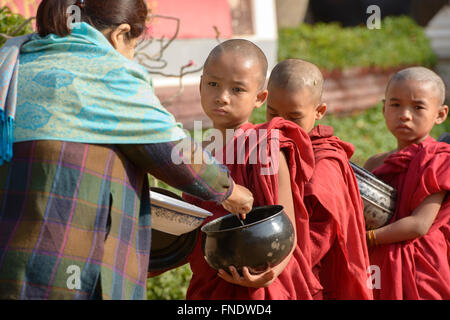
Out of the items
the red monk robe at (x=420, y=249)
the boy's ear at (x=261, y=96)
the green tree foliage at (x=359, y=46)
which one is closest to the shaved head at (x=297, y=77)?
the boy's ear at (x=261, y=96)

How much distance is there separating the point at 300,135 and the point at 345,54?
6690 millimetres

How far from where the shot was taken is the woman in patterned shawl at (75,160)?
2.12 meters

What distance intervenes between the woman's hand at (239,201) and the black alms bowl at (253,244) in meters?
0.07

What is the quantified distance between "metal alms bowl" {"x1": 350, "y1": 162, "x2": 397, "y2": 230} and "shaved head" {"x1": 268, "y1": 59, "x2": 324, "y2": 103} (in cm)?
42

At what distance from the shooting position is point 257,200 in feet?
8.88

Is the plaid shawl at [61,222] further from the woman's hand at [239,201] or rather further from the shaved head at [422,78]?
the shaved head at [422,78]

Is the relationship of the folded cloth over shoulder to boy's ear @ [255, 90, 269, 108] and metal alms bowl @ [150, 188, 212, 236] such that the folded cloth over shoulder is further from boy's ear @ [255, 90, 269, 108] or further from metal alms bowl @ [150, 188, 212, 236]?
boy's ear @ [255, 90, 269, 108]

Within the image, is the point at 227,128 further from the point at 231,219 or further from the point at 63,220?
the point at 63,220

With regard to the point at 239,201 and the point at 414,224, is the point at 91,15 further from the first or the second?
the point at 414,224

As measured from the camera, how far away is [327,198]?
9.34 ft

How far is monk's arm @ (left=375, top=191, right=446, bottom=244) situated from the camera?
10.4ft

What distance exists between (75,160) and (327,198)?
1185 millimetres

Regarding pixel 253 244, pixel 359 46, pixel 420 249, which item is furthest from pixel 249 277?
pixel 359 46

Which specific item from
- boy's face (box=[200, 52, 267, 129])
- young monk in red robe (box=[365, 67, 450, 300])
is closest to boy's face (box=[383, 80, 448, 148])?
young monk in red robe (box=[365, 67, 450, 300])
